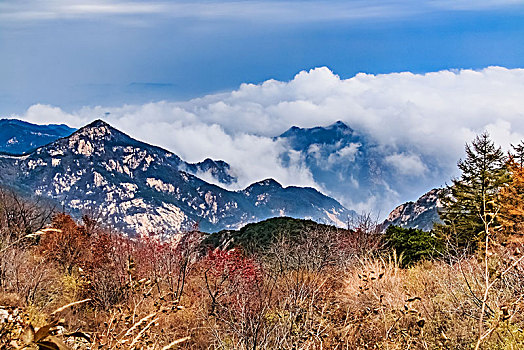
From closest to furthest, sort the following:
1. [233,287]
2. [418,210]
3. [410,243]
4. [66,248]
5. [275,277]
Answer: [275,277]
[233,287]
[66,248]
[410,243]
[418,210]

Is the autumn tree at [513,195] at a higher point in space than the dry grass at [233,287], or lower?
higher

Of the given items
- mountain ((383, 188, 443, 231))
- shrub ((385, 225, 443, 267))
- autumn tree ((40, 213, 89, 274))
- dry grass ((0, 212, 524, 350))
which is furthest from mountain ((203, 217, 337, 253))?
mountain ((383, 188, 443, 231))

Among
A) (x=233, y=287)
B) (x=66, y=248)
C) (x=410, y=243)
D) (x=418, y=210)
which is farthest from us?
(x=418, y=210)

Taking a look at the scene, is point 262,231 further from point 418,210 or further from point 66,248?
point 418,210

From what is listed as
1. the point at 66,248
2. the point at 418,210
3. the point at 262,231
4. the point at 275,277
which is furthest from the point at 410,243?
the point at 418,210

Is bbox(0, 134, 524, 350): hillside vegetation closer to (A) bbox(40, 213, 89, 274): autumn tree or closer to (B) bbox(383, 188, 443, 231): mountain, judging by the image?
(A) bbox(40, 213, 89, 274): autumn tree

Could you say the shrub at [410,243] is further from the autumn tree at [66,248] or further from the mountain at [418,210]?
the mountain at [418,210]

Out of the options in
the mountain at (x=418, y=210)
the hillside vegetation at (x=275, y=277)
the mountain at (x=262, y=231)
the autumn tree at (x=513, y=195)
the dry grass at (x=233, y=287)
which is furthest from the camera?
the mountain at (x=418, y=210)

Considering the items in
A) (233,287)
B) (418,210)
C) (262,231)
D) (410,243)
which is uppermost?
(418,210)

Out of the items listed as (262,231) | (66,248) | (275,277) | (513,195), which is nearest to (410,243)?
(513,195)

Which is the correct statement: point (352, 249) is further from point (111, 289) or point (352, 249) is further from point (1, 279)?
point (1, 279)

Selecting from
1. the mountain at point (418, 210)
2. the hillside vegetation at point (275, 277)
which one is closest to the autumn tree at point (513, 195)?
the hillside vegetation at point (275, 277)

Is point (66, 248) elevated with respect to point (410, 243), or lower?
lower

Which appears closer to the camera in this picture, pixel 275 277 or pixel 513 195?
pixel 275 277
